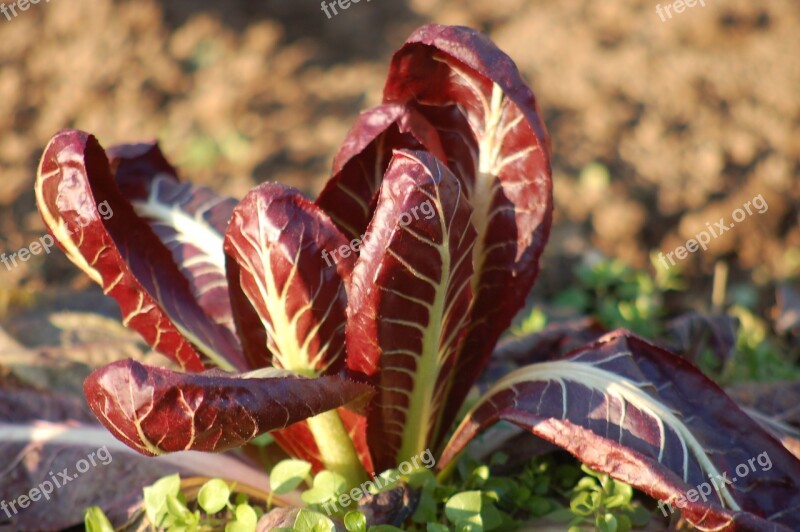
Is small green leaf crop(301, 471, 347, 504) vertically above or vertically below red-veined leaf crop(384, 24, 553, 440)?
below

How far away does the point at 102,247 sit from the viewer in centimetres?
199

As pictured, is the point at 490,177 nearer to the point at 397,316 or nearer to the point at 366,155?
the point at 366,155

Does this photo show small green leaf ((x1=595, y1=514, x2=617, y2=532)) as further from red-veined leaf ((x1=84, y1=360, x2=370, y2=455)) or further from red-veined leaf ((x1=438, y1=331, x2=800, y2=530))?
red-veined leaf ((x1=84, y1=360, x2=370, y2=455))

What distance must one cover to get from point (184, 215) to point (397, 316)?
2.94ft

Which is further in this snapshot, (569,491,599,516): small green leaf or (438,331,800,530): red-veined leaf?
(569,491,599,516): small green leaf

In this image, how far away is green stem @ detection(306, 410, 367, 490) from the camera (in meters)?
2.01

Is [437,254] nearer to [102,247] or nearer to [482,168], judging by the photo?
[482,168]

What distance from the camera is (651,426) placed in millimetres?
1880

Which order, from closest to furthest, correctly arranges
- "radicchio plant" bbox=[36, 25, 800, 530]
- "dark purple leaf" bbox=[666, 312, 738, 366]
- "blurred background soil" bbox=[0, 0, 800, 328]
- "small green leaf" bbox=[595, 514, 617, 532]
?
"radicchio plant" bbox=[36, 25, 800, 530] < "small green leaf" bbox=[595, 514, 617, 532] < "dark purple leaf" bbox=[666, 312, 738, 366] < "blurred background soil" bbox=[0, 0, 800, 328]

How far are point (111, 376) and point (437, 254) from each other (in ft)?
2.24

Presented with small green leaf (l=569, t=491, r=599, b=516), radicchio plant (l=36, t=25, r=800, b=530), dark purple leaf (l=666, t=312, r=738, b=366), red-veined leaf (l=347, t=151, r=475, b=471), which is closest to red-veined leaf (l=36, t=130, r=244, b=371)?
radicchio plant (l=36, t=25, r=800, b=530)

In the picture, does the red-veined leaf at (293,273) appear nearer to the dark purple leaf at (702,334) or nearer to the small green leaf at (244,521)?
the small green leaf at (244,521)

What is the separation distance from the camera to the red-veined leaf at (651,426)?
69.0 inches

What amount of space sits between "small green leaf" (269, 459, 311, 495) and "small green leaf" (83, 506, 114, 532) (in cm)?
43
